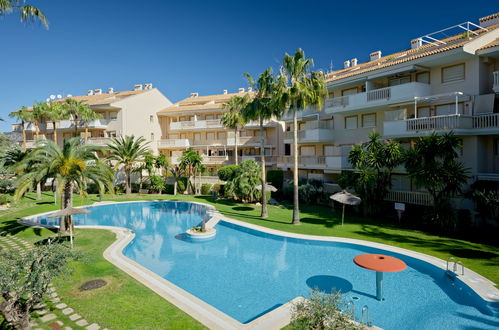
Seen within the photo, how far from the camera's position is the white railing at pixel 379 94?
81.2 feet

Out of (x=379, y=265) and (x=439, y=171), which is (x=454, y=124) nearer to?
(x=439, y=171)

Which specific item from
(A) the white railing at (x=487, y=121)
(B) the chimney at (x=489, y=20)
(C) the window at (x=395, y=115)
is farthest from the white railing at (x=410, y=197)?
(B) the chimney at (x=489, y=20)

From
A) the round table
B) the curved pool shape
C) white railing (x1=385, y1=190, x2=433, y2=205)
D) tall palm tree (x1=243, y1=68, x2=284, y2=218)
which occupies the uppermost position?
tall palm tree (x1=243, y1=68, x2=284, y2=218)

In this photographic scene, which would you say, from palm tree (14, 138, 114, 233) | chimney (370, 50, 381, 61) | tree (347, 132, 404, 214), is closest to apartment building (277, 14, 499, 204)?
tree (347, 132, 404, 214)

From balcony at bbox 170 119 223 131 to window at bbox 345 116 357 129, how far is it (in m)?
19.6

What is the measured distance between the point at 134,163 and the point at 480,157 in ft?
123

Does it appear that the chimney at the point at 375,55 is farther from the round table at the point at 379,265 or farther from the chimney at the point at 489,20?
the round table at the point at 379,265

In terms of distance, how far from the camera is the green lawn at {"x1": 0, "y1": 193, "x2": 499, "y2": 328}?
9922mm

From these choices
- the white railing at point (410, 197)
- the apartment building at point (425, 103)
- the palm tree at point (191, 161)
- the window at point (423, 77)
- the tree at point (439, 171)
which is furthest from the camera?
the palm tree at point (191, 161)

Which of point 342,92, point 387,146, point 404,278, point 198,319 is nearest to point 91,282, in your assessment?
point 198,319

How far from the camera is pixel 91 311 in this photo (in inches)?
395

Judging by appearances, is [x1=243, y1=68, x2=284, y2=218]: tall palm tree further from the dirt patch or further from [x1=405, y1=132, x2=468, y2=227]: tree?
the dirt patch

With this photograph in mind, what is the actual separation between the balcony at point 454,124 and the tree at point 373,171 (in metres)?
1.81

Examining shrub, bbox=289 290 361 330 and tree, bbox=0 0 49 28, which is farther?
tree, bbox=0 0 49 28
